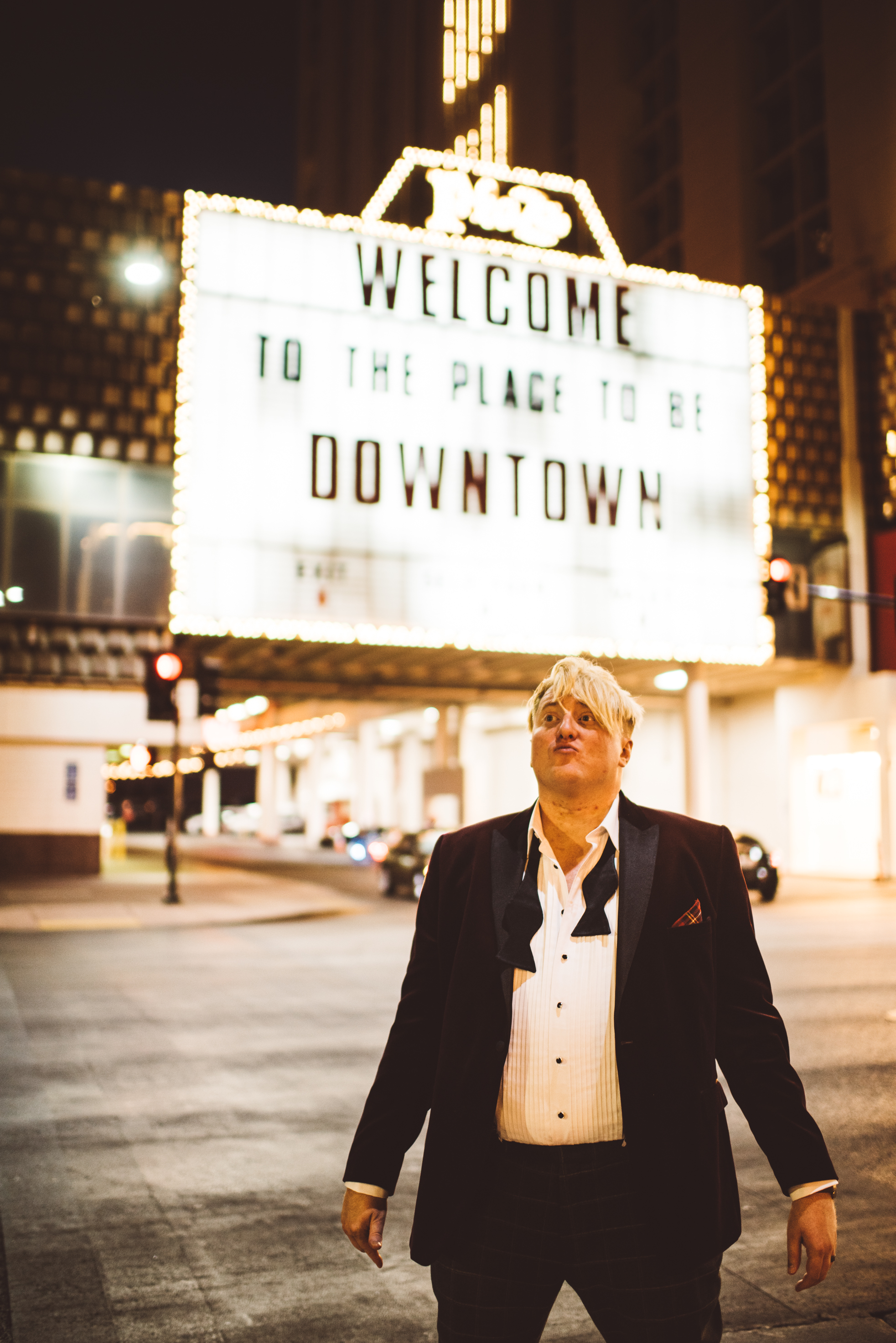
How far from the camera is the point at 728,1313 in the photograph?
420 cm

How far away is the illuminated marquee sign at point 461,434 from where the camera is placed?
925 inches

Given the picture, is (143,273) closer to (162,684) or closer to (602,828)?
(162,684)

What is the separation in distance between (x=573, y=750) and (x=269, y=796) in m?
64.0

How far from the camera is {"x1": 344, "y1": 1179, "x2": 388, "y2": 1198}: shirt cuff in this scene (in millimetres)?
2564

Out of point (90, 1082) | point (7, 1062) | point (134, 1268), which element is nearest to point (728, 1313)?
point (134, 1268)

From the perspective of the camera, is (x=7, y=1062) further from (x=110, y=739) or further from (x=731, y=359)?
(x=731, y=359)

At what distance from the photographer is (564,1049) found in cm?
248

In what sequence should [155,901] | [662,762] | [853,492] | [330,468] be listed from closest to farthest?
[155,901], [330,468], [853,492], [662,762]

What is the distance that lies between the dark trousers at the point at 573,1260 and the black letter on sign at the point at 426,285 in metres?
24.2

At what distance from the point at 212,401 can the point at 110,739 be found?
32.2 feet

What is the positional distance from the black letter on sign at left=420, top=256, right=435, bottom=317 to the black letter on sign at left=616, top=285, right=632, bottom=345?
Answer: 14.5 ft

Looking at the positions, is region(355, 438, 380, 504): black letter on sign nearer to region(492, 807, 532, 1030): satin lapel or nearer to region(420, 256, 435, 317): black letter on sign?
region(420, 256, 435, 317): black letter on sign

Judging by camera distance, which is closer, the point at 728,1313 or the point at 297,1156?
the point at 728,1313

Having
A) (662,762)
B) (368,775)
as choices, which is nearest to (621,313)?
(662,762)
